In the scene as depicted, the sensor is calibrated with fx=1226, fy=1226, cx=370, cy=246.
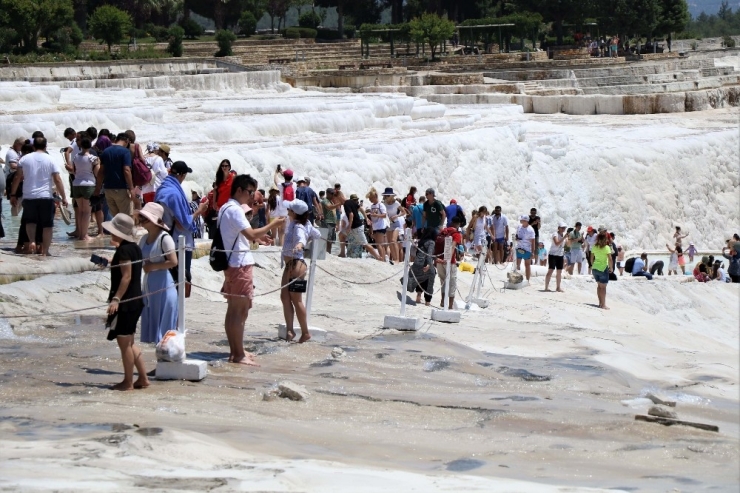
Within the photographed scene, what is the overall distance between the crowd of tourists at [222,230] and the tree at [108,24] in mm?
28770

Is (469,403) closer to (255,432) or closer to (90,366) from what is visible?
(255,432)

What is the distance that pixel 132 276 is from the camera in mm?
6711

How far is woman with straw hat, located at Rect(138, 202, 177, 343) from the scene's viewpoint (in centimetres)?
713

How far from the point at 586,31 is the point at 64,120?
49.5 m

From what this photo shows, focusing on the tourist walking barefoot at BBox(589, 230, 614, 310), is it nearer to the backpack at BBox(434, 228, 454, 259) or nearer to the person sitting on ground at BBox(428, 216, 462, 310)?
the person sitting on ground at BBox(428, 216, 462, 310)

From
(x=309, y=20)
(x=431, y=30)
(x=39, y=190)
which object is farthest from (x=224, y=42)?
(x=39, y=190)

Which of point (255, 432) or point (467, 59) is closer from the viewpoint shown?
point (255, 432)

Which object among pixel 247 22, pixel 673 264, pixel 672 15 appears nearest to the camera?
pixel 673 264

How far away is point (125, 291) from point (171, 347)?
669 millimetres

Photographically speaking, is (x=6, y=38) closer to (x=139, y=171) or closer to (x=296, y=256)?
(x=139, y=171)

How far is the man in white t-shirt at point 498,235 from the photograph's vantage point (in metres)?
16.7

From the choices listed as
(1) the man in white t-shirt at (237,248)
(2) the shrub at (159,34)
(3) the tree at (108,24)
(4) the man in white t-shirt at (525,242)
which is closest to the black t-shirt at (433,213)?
(4) the man in white t-shirt at (525,242)

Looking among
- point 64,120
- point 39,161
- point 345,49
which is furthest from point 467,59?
point 39,161

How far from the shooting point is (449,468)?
19.6ft
